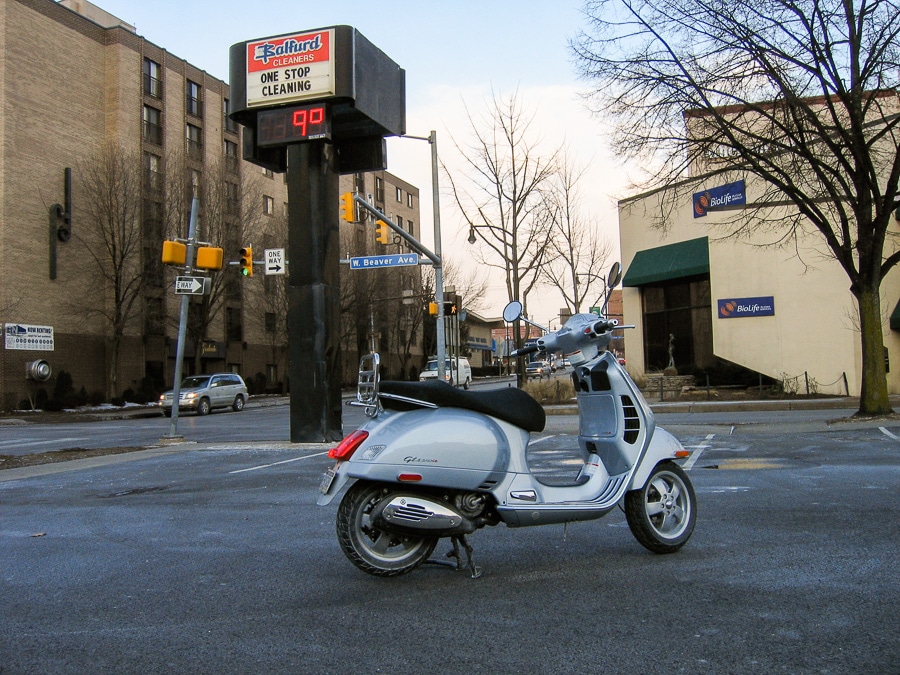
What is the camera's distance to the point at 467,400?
4664mm

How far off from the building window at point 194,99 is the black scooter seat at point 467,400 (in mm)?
45794

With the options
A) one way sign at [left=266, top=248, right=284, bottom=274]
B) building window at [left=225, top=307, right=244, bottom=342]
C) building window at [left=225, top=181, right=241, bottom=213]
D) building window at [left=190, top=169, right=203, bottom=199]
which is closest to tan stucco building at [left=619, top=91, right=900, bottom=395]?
one way sign at [left=266, top=248, right=284, bottom=274]

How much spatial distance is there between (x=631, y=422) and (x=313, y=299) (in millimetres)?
9936

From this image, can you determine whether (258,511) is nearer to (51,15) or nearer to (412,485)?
(412,485)

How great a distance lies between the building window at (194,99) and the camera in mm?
46125

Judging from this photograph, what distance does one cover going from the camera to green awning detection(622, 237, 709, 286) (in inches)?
1175

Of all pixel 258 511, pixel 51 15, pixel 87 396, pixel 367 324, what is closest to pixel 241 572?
pixel 258 511

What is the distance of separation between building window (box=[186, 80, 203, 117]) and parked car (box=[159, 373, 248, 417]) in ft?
62.5

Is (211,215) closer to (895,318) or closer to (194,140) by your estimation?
(194,140)

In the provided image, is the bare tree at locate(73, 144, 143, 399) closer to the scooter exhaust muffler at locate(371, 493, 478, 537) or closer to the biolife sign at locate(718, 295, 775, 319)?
the biolife sign at locate(718, 295, 775, 319)

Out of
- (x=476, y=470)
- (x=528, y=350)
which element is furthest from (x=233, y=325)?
(x=476, y=470)

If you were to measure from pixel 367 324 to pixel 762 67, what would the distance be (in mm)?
39353

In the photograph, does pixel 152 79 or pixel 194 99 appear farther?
pixel 194 99

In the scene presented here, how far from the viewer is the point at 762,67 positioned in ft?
51.1
